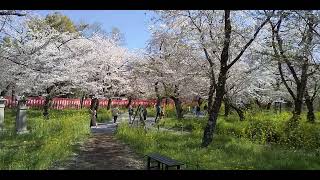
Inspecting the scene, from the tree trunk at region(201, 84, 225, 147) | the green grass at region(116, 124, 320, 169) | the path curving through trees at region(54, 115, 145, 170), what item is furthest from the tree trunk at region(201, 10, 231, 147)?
the path curving through trees at region(54, 115, 145, 170)

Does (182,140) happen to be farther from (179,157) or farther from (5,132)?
(5,132)

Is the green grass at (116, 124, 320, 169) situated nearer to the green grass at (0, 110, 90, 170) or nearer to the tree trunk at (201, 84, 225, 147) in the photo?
the tree trunk at (201, 84, 225, 147)

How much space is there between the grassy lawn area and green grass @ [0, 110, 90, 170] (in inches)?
83.0

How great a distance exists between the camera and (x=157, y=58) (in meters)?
29.7

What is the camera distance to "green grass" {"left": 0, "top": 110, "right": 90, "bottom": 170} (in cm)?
904

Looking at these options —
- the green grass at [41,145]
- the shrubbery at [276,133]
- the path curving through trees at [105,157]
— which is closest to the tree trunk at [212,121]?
the shrubbery at [276,133]

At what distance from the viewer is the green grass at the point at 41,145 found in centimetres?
904

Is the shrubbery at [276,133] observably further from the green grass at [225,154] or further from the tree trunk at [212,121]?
the tree trunk at [212,121]

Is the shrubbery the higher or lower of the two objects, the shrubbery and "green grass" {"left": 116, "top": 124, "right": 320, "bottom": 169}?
the higher

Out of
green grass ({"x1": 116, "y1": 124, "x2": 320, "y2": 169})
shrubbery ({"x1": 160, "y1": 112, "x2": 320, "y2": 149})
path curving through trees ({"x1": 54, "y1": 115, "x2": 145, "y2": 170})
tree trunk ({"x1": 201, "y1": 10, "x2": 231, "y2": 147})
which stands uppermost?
tree trunk ({"x1": 201, "y1": 10, "x2": 231, "y2": 147})

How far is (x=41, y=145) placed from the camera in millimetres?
11789

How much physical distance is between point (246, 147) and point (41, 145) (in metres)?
6.77
